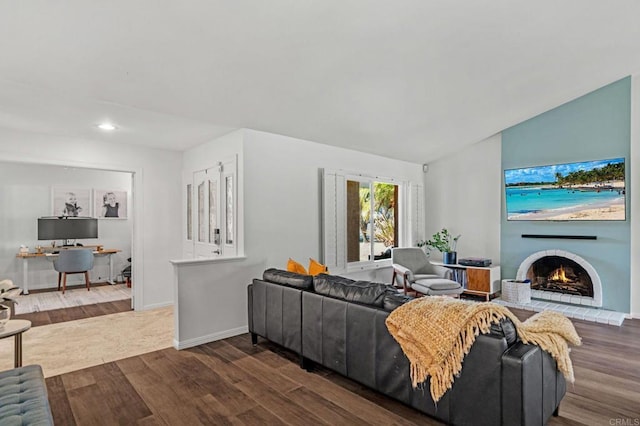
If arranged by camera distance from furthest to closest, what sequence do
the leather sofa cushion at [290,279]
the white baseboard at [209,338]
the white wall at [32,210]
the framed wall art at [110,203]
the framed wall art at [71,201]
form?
1. the framed wall art at [110,203]
2. the framed wall art at [71,201]
3. the white wall at [32,210]
4. the white baseboard at [209,338]
5. the leather sofa cushion at [290,279]

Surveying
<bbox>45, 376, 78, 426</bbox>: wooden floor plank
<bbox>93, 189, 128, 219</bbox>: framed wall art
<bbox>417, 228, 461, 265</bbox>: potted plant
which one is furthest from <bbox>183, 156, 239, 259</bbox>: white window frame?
<bbox>417, 228, 461, 265</bbox>: potted plant

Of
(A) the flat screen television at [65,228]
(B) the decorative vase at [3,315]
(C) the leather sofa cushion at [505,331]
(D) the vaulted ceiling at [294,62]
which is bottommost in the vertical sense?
(B) the decorative vase at [3,315]

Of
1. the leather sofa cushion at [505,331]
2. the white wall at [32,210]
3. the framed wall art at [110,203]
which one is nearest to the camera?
the leather sofa cushion at [505,331]

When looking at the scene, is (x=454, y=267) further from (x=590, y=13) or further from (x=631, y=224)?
(x=590, y=13)

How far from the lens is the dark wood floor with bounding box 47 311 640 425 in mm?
2383

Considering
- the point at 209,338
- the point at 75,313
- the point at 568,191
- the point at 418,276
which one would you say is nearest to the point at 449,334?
the point at 209,338

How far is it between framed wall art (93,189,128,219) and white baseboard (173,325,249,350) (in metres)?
4.95

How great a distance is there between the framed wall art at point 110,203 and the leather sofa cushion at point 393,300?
273 inches

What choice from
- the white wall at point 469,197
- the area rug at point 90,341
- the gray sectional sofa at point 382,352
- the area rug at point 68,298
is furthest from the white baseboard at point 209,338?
the white wall at point 469,197

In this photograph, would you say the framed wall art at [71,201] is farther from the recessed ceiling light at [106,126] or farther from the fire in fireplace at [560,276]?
the fire in fireplace at [560,276]

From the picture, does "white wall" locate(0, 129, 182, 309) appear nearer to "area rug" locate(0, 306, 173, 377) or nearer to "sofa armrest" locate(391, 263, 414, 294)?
"area rug" locate(0, 306, 173, 377)

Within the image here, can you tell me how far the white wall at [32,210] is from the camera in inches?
255

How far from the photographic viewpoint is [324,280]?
3074 millimetres

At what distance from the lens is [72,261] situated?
6.27 meters
